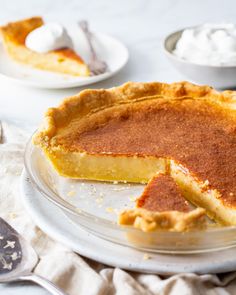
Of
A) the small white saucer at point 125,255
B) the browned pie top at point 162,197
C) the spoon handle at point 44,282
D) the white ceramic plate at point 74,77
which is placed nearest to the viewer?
the spoon handle at point 44,282

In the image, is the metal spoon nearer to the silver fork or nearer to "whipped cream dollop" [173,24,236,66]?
the silver fork

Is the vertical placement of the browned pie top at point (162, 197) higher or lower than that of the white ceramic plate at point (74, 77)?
higher

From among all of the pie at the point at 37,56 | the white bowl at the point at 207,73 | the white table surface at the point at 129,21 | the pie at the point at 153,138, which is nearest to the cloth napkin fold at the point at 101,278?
the pie at the point at 153,138

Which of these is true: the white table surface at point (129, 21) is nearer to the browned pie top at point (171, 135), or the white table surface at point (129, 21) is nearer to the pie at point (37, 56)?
the pie at point (37, 56)

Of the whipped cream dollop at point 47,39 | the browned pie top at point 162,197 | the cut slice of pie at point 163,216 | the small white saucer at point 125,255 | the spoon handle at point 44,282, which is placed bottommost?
the whipped cream dollop at point 47,39

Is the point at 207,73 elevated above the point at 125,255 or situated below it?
below

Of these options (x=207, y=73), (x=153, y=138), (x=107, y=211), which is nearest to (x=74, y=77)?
(x=207, y=73)

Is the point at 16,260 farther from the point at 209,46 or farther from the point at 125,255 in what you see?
the point at 209,46
